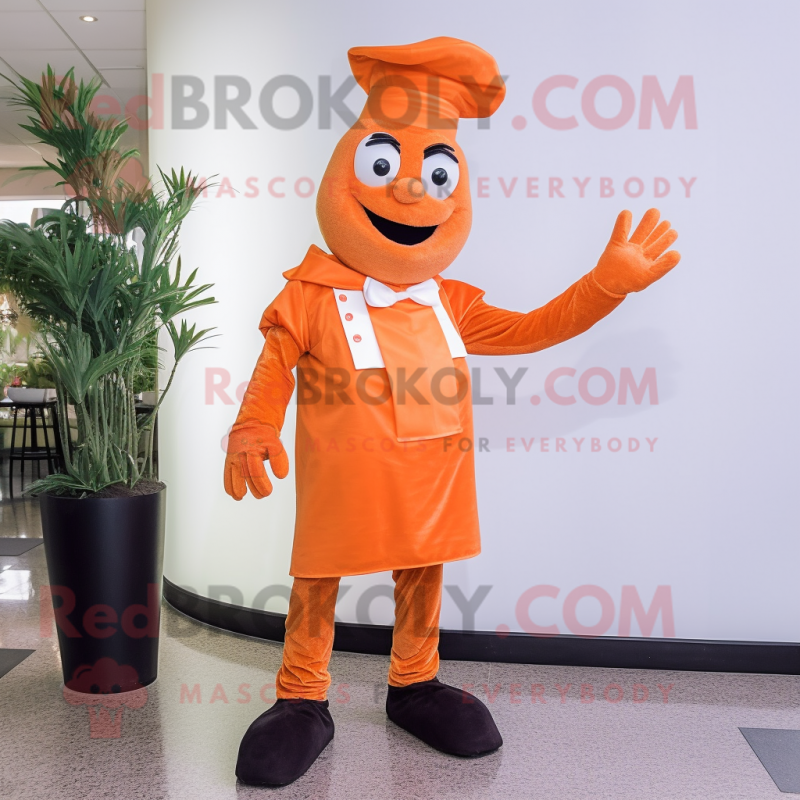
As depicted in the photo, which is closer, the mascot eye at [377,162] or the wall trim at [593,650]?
the mascot eye at [377,162]

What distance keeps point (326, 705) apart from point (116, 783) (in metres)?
0.48

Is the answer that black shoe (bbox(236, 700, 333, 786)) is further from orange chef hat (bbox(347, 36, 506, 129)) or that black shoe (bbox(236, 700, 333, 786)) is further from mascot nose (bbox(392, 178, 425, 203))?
orange chef hat (bbox(347, 36, 506, 129))

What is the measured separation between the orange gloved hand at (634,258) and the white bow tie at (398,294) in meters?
0.38

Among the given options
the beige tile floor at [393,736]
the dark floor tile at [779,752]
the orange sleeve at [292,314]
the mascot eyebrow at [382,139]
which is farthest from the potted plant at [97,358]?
the dark floor tile at [779,752]

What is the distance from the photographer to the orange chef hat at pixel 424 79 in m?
1.75

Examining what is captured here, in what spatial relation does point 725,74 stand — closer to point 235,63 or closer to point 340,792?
point 235,63

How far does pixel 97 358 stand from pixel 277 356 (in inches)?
22.7

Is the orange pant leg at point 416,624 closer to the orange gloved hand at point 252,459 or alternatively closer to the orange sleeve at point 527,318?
the orange gloved hand at point 252,459

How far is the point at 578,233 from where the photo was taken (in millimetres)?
2395

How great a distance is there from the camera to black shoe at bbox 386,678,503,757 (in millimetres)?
1850

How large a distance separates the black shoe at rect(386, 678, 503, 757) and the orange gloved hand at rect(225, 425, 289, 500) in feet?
2.17

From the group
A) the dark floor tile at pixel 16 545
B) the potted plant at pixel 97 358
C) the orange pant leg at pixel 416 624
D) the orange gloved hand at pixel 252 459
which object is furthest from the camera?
the dark floor tile at pixel 16 545

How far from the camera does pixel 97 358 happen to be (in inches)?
81.9

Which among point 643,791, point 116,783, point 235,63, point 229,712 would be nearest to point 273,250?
point 235,63
